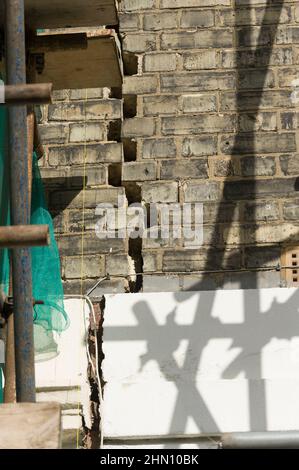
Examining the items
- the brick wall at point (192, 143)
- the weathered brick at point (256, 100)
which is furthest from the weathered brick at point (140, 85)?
the weathered brick at point (256, 100)

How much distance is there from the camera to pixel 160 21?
6.90 m

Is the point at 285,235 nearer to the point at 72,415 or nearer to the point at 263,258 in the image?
the point at 263,258

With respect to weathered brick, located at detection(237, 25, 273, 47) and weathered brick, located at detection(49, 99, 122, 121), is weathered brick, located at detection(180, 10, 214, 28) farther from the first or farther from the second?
weathered brick, located at detection(49, 99, 122, 121)

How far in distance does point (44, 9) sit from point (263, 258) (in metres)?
2.03

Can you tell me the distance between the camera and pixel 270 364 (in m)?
5.62

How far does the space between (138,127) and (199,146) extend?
426mm

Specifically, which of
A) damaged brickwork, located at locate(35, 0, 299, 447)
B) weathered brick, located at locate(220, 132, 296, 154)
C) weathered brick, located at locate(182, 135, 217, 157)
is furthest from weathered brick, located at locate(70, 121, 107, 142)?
weathered brick, located at locate(220, 132, 296, 154)

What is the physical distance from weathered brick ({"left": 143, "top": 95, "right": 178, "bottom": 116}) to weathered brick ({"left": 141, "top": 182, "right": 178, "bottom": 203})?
508mm

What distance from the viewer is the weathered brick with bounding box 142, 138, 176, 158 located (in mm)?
6551

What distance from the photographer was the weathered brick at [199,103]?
6.64m

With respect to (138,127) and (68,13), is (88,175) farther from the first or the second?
(68,13)
